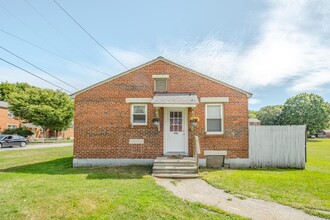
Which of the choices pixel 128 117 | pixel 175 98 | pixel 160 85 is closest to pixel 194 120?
pixel 175 98

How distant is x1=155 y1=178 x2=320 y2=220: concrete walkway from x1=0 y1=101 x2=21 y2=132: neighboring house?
134ft

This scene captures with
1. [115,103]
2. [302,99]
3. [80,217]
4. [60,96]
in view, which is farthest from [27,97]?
[302,99]

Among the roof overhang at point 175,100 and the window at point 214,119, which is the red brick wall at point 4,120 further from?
the window at point 214,119

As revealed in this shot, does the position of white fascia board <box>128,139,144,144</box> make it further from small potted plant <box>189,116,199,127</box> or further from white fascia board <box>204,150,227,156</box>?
white fascia board <box>204,150,227,156</box>

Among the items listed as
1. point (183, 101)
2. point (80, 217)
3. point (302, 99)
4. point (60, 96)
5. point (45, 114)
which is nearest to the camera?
point (80, 217)

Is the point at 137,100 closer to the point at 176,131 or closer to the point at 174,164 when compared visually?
the point at 176,131

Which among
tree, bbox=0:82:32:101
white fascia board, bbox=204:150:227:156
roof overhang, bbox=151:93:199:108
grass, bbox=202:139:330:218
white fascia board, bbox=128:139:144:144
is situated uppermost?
tree, bbox=0:82:32:101

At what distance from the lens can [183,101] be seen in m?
11.1

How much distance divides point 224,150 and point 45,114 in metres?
32.4

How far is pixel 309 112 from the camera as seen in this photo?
143 ft

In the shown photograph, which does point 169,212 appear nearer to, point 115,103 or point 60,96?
point 115,103

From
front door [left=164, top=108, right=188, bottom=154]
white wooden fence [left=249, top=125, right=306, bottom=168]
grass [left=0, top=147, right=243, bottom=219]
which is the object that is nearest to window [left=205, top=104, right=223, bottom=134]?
front door [left=164, top=108, right=188, bottom=154]

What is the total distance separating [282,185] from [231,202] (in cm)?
293

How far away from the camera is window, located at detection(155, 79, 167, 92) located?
12241 millimetres
